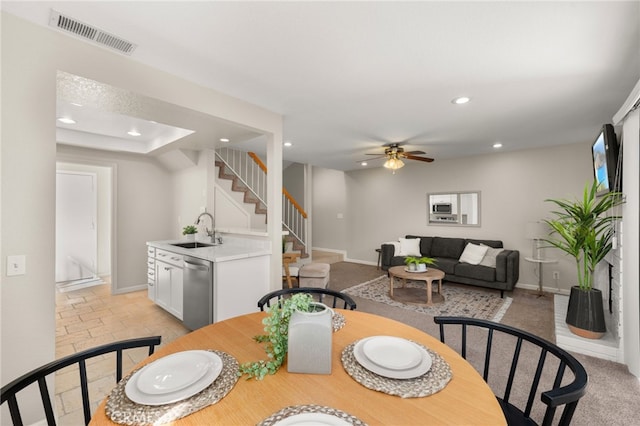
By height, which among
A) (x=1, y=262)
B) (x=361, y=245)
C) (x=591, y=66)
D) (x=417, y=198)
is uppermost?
(x=591, y=66)

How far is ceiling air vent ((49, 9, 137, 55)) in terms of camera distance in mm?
1580

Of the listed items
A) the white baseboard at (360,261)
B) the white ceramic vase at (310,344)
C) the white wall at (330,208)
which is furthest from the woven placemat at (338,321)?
the white wall at (330,208)

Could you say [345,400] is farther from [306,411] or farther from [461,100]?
[461,100]

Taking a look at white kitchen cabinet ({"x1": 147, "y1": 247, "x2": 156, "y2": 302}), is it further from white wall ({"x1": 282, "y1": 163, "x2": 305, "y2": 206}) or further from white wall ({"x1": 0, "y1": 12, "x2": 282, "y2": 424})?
white wall ({"x1": 282, "y1": 163, "x2": 305, "y2": 206})

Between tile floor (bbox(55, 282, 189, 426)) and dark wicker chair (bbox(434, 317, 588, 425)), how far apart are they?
8.25ft

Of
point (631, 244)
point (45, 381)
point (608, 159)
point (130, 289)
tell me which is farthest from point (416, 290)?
point (130, 289)

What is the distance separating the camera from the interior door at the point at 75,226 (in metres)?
5.01

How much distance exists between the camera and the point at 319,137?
4062mm

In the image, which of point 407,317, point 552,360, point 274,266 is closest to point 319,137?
point 274,266

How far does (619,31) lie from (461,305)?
3.30m

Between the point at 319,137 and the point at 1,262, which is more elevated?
the point at 319,137

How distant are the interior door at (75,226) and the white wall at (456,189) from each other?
16.7 ft

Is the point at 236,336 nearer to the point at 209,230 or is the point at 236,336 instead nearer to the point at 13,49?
the point at 13,49

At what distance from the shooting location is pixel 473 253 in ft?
15.7
